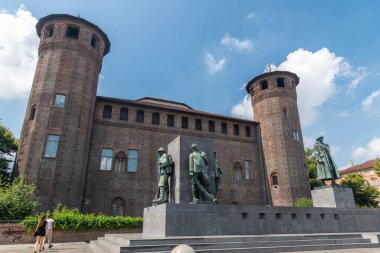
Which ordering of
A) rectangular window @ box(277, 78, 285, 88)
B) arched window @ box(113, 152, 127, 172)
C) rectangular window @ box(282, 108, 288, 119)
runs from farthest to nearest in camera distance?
rectangular window @ box(277, 78, 285, 88) < rectangular window @ box(282, 108, 288, 119) < arched window @ box(113, 152, 127, 172)

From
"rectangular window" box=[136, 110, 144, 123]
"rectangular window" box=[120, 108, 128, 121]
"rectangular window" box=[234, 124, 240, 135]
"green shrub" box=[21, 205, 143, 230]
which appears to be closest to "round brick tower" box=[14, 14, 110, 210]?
"green shrub" box=[21, 205, 143, 230]

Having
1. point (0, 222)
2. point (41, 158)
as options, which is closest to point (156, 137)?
point (41, 158)

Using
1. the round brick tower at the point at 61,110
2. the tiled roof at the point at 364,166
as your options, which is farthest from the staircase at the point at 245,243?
the tiled roof at the point at 364,166

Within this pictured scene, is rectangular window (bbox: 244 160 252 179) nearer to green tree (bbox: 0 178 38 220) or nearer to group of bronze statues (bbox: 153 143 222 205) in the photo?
group of bronze statues (bbox: 153 143 222 205)

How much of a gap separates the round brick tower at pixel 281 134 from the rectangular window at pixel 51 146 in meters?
21.4

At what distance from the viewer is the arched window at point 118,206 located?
21719mm

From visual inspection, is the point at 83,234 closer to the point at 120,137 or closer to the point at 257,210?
the point at 120,137

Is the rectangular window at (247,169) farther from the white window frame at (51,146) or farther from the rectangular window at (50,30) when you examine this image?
the rectangular window at (50,30)

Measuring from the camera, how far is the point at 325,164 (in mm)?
13953

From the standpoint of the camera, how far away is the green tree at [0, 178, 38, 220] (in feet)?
51.9

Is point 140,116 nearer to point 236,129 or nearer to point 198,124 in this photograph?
point 198,124


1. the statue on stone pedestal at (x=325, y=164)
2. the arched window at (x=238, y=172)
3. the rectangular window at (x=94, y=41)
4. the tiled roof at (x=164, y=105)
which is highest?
the rectangular window at (x=94, y=41)

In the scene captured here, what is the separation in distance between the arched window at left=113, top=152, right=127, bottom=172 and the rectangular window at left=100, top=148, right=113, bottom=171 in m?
0.45

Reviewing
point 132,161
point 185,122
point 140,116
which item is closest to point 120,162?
point 132,161
